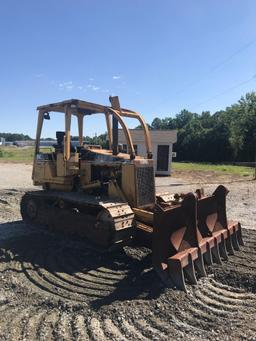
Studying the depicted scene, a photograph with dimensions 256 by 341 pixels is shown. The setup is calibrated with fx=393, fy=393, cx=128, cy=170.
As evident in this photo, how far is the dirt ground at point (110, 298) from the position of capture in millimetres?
4527

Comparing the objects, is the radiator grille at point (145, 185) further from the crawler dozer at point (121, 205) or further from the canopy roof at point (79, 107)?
the canopy roof at point (79, 107)

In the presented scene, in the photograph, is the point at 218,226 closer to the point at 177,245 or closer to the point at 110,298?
the point at 177,245

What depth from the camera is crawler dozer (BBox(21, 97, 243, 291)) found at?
20.1ft

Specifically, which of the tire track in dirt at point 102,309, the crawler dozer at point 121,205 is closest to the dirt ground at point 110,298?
the tire track in dirt at point 102,309

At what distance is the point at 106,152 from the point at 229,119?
2216 inches

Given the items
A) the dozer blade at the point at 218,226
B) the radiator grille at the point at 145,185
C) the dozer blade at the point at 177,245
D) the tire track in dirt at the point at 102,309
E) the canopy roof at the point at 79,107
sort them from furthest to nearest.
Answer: the canopy roof at the point at 79,107 → the radiator grille at the point at 145,185 → the dozer blade at the point at 218,226 → the dozer blade at the point at 177,245 → the tire track in dirt at the point at 102,309

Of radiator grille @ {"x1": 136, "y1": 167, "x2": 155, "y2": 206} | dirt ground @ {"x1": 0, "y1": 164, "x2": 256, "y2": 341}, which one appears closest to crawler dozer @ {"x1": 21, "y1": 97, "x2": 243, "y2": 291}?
radiator grille @ {"x1": 136, "y1": 167, "x2": 155, "y2": 206}

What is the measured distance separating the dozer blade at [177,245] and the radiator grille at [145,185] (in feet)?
4.09

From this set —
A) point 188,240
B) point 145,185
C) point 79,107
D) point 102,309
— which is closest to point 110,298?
point 102,309

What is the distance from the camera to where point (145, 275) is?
6.25 meters

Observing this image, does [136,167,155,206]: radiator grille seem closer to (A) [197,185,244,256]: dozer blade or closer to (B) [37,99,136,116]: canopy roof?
(A) [197,185,244,256]: dozer blade

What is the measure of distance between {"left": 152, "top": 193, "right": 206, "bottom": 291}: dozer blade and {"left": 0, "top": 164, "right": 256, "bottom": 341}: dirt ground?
22 cm

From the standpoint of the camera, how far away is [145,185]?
762 cm

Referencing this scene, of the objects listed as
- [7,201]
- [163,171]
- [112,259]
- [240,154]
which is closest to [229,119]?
[240,154]
